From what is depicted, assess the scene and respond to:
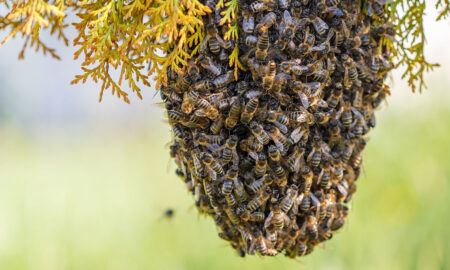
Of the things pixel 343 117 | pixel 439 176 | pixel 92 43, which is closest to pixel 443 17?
pixel 343 117

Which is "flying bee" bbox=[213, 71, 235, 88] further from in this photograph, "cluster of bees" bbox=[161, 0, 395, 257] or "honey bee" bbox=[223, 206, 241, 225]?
"honey bee" bbox=[223, 206, 241, 225]

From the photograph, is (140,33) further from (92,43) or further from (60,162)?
(60,162)

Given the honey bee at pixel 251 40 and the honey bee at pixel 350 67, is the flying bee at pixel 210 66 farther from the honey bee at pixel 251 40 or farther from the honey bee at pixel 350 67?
the honey bee at pixel 350 67

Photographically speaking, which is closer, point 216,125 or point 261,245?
point 216,125

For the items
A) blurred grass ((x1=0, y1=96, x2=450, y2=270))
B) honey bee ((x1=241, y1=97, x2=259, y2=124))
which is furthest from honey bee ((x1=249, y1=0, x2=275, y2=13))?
blurred grass ((x1=0, y1=96, x2=450, y2=270))

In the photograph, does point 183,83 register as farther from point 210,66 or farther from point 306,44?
point 306,44

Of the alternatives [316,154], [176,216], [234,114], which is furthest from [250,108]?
[176,216]
